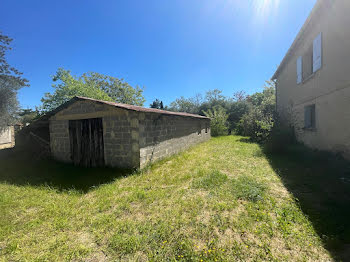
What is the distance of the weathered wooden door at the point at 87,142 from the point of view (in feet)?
18.5

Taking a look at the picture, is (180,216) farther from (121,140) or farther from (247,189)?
(121,140)

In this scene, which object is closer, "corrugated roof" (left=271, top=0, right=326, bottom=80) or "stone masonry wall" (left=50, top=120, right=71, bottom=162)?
"corrugated roof" (left=271, top=0, right=326, bottom=80)

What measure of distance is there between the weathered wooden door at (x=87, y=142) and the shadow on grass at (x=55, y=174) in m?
0.36

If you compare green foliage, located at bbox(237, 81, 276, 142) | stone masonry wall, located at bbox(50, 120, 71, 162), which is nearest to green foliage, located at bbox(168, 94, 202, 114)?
green foliage, located at bbox(237, 81, 276, 142)

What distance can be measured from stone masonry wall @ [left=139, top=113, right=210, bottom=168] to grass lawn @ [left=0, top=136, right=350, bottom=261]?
1.10 meters

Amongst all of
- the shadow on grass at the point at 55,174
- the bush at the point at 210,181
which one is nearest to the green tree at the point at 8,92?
the shadow on grass at the point at 55,174

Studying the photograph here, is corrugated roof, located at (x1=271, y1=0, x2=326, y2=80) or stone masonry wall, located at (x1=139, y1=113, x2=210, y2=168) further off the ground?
corrugated roof, located at (x1=271, y1=0, x2=326, y2=80)

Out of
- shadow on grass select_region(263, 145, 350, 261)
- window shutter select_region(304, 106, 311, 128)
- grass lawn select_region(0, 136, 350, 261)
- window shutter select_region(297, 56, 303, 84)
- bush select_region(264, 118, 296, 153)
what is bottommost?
grass lawn select_region(0, 136, 350, 261)

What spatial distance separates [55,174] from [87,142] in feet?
4.89

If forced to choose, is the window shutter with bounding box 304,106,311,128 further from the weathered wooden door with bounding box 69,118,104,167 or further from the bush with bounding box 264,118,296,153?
the weathered wooden door with bounding box 69,118,104,167

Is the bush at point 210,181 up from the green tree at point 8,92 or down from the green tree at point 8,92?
down

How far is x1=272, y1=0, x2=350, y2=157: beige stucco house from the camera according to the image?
4797 mm

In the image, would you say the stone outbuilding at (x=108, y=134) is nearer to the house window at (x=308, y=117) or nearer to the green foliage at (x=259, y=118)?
the green foliage at (x=259, y=118)

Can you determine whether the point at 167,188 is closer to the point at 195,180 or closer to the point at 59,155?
the point at 195,180
